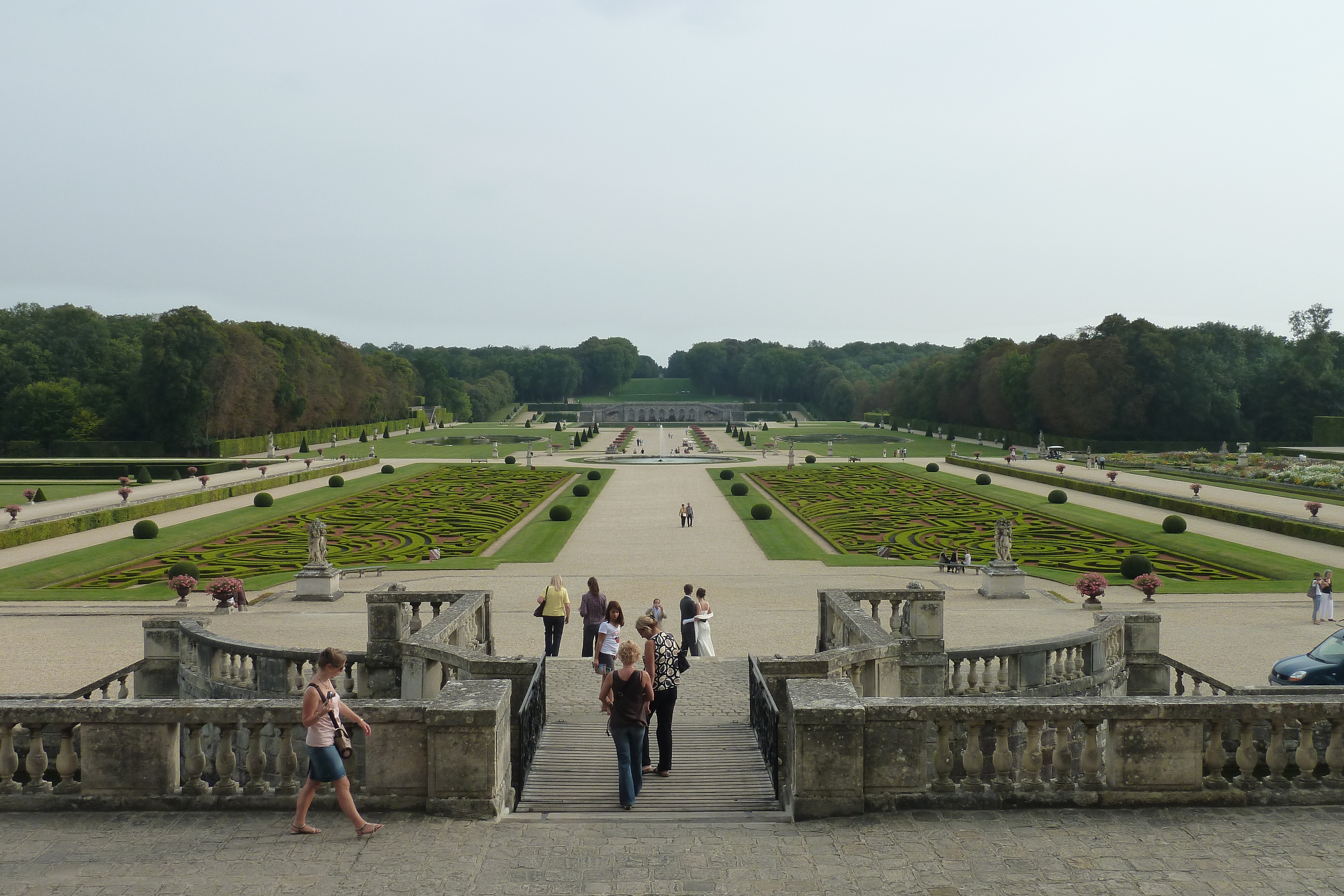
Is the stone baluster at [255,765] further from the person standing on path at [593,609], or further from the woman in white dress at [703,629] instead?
the woman in white dress at [703,629]

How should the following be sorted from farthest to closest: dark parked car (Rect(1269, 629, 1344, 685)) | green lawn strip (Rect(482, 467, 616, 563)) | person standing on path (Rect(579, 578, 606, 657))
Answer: green lawn strip (Rect(482, 467, 616, 563)) → person standing on path (Rect(579, 578, 606, 657)) → dark parked car (Rect(1269, 629, 1344, 685))

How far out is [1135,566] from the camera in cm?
2533

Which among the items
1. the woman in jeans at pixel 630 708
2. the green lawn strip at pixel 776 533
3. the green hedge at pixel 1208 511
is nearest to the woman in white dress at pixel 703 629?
the woman in jeans at pixel 630 708

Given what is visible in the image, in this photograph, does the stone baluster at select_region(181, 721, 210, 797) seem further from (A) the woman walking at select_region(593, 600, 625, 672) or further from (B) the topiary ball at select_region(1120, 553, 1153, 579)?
(B) the topiary ball at select_region(1120, 553, 1153, 579)

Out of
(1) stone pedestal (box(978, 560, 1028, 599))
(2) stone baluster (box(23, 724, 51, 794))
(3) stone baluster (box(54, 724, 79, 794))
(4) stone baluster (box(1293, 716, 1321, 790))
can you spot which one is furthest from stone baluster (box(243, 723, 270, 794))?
(1) stone pedestal (box(978, 560, 1028, 599))

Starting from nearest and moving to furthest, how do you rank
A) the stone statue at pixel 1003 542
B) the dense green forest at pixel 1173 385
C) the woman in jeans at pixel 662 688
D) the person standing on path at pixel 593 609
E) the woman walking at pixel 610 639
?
the woman in jeans at pixel 662 688
the woman walking at pixel 610 639
the person standing on path at pixel 593 609
the stone statue at pixel 1003 542
the dense green forest at pixel 1173 385

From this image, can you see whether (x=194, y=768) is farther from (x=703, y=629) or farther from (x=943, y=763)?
(x=703, y=629)

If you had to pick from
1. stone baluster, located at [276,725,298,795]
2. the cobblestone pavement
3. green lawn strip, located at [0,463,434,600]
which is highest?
stone baluster, located at [276,725,298,795]

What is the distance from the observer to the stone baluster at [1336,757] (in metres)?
7.15

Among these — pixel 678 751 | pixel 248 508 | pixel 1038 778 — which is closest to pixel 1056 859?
pixel 1038 778

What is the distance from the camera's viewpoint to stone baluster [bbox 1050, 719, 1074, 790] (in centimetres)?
720

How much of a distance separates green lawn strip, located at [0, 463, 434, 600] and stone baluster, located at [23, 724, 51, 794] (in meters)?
17.7

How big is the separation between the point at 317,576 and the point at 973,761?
1920cm

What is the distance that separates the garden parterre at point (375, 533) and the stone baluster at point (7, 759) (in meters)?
20.1
